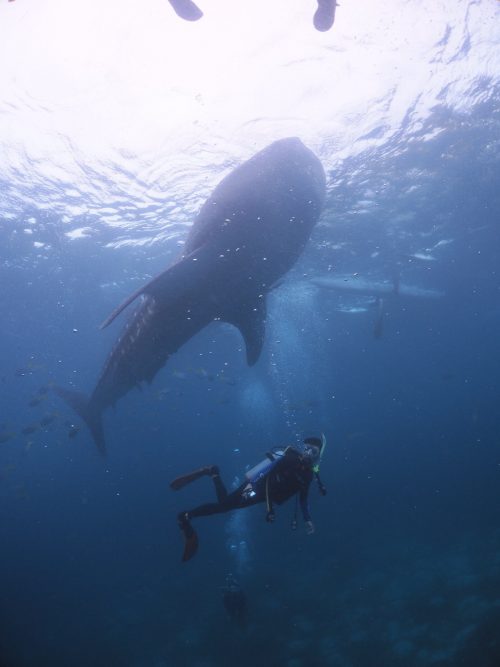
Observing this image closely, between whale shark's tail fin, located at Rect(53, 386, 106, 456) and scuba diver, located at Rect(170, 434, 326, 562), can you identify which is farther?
whale shark's tail fin, located at Rect(53, 386, 106, 456)

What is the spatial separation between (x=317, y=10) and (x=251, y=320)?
535 cm

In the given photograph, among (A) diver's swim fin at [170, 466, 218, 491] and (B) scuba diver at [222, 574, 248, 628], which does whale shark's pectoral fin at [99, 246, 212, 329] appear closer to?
(A) diver's swim fin at [170, 466, 218, 491]

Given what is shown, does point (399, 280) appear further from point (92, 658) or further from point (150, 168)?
point (92, 658)

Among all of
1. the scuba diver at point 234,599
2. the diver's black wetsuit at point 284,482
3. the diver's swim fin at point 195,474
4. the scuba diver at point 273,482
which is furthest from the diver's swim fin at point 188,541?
the scuba diver at point 234,599

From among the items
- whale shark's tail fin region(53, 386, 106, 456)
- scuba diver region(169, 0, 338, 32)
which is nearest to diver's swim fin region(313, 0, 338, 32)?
scuba diver region(169, 0, 338, 32)

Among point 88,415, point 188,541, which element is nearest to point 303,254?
point 88,415

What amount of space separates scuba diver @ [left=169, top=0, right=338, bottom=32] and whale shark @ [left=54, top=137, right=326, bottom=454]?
281cm

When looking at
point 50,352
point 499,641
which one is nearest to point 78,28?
point 499,641

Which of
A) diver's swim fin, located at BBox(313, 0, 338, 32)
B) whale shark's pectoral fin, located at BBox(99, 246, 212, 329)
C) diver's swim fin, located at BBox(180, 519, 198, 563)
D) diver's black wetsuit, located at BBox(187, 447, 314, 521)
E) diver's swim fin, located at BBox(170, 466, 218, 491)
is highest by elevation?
diver's swim fin, located at BBox(313, 0, 338, 32)

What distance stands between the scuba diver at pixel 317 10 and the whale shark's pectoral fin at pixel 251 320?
4.77 meters

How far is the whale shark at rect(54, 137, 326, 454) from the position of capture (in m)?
5.58

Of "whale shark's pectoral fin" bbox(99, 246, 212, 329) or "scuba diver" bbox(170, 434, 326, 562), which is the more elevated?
"whale shark's pectoral fin" bbox(99, 246, 212, 329)

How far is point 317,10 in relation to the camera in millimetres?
2646

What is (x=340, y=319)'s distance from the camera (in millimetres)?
39250
